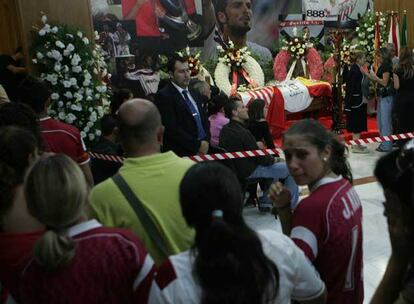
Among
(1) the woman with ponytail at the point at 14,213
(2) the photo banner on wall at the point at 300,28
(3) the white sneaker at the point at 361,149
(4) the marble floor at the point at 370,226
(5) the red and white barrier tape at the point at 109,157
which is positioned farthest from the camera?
Answer: (2) the photo banner on wall at the point at 300,28

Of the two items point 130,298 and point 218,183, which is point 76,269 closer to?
point 130,298

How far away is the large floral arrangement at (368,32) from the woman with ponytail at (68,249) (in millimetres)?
10130

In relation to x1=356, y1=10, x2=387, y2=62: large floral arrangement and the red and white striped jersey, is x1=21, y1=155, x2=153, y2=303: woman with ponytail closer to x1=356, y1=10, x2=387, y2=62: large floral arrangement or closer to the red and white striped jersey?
the red and white striped jersey

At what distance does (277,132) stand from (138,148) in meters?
6.83

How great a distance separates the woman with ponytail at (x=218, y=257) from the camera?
1.24 m

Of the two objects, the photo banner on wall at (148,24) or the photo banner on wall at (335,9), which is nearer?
the photo banner on wall at (148,24)

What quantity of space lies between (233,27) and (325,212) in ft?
29.7

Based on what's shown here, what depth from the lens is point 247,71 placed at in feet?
31.1

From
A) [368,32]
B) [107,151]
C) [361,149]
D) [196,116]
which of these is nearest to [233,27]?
[368,32]

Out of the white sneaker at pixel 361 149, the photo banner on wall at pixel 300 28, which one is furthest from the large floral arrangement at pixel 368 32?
the white sneaker at pixel 361 149

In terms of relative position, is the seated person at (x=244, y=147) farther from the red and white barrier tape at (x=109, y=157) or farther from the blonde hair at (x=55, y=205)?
the blonde hair at (x=55, y=205)

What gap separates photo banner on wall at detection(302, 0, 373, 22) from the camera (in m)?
11.2

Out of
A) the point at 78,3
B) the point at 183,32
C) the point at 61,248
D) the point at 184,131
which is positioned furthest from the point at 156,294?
the point at 183,32

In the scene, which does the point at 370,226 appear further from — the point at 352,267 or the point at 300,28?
the point at 300,28
